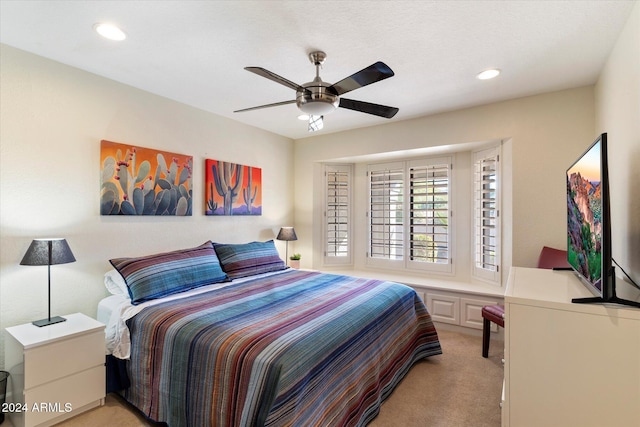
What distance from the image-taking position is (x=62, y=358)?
1.98m

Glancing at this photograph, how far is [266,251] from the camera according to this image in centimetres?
360

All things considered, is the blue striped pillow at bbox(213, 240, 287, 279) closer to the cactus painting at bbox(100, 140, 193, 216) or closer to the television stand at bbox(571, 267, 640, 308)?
the cactus painting at bbox(100, 140, 193, 216)

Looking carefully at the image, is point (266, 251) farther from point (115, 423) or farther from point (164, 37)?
point (164, 37)

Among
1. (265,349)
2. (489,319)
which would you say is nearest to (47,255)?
(265,349)

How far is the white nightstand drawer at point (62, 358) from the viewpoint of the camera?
6.09 feet

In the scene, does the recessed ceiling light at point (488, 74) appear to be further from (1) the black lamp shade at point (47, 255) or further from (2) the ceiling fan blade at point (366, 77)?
(1) the black lamp shade at point (47, 255)

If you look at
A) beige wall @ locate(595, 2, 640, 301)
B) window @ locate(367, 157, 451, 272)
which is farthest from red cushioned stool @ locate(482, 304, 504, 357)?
window @ locate(367, 157, 451, 272)

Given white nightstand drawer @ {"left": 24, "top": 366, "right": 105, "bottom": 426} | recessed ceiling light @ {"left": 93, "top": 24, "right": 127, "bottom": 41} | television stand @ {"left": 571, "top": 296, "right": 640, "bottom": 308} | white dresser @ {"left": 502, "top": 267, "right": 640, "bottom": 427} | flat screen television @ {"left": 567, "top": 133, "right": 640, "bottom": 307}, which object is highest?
recessed ceiling light @ {"left": 93, "top": 24, "right": 127, "bottom": 41}

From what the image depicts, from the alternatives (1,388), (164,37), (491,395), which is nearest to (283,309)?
(491,395)

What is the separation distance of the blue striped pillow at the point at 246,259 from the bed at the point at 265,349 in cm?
37

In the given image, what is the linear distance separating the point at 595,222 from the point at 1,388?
11.8ft

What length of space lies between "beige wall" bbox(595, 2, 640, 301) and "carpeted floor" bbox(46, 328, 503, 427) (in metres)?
1.20

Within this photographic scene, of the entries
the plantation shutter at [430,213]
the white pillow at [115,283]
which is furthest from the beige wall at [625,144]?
the white pillow at [115,283]

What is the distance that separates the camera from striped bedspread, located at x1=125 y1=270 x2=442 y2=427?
1.53 meters
